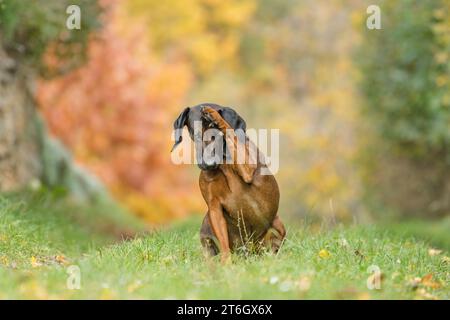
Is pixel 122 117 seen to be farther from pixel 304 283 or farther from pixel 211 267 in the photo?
pixel 304 283

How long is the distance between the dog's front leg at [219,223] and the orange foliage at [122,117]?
15875 mm

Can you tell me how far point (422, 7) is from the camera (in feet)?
54.9

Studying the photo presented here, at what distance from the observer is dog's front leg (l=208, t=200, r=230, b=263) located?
7125 mm

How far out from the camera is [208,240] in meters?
7.40

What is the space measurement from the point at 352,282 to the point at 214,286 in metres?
1.13

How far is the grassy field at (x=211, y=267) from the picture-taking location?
19.8 ft

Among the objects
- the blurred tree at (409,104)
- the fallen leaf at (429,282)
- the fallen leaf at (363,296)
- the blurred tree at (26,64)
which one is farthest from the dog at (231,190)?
the blurred tree at (409,104)

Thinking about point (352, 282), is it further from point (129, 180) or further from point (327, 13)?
point (327, 13)

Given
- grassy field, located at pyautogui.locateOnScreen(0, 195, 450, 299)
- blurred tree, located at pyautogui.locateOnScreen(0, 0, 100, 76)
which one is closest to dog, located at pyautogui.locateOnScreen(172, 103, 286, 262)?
grassy field, located at pyautogui.locateOnScreen(0, 195, 450, 299)

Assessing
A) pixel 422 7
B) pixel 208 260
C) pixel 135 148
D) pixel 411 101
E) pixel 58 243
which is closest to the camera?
pixel 208 260

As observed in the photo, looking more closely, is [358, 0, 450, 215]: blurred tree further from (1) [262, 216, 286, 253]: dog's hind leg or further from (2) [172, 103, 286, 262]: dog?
(2) [172, 103, 286, 262]: dog

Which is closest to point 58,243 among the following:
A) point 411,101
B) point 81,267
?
point 81,267

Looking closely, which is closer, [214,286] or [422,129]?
[214,286]

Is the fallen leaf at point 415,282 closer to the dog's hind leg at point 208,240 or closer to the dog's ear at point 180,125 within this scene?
the dog's hind leg at point 208,240
